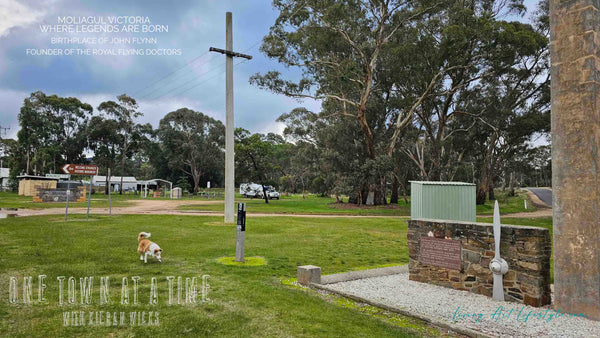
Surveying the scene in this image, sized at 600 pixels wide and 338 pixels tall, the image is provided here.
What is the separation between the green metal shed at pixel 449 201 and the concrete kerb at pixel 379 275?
7.81 ft

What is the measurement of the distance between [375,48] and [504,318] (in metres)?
28.7

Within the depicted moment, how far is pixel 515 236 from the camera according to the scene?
6.56 metres

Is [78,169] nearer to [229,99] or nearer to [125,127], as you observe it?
[229,99]

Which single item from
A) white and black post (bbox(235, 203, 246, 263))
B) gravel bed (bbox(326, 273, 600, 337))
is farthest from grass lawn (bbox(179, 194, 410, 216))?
gravel bed (bbox(326, 273, 600, 337))

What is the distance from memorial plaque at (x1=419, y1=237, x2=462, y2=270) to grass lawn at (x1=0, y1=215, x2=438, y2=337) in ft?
6.76

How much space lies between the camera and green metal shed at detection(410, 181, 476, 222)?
10766mm

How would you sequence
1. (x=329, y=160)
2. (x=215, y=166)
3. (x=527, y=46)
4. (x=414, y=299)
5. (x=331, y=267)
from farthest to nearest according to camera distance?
(x=215, y=166)
(x=329, y=160)
(x=527, y=46)
(x=331, y=267)
(x=414, y=299)

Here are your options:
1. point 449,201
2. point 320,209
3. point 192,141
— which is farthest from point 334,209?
point 192,141

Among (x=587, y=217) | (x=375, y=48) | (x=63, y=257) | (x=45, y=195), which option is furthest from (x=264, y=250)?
(x=45, y=195)

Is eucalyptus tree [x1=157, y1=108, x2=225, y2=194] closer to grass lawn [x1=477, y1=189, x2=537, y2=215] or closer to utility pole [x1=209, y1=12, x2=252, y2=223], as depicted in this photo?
grass lawn [x1=477, y1=189, x2=537, y2=215]

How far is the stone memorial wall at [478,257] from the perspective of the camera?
249 inches

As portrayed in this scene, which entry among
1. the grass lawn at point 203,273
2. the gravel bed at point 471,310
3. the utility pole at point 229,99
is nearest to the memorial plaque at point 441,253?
the gravel bed at point 471,310

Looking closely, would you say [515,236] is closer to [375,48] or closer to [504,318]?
[504,318]

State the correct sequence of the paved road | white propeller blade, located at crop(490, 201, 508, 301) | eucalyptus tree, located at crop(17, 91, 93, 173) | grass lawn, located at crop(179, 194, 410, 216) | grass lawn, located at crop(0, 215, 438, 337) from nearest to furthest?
grass lawn, located at crop(0, 215, 438, 337)
white propeller blade, located at crop(490, 201, 508, 301)
grass lawn, located at crop(179, 194, 410, 216)
the paved road
eucalyptus tree, located at crop(17, 91, 93, 173)
